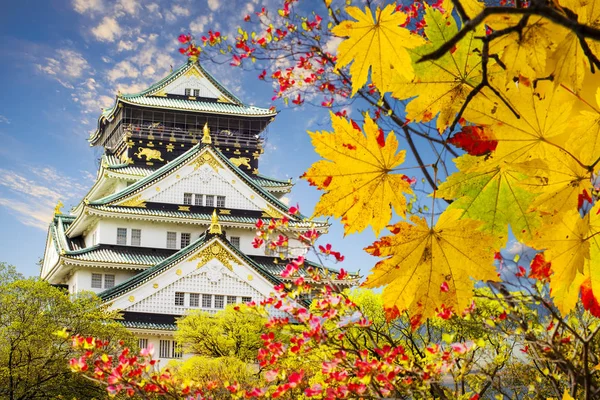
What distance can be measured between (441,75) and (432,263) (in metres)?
0.26

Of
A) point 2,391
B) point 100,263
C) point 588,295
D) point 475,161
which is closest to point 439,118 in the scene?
point 475,161

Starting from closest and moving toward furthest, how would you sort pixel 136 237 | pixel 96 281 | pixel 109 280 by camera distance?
1. pixel 96 281
2. pixel 109 280
3. pixel 136 237

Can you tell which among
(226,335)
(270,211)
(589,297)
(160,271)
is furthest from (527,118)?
(270,211)

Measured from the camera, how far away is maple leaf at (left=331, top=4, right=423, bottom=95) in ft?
2.65

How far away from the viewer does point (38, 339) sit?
1198 cm

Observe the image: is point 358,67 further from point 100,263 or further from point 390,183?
point 100,263

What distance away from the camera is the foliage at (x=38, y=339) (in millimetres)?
11477

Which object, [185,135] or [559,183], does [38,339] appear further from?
[185,135]

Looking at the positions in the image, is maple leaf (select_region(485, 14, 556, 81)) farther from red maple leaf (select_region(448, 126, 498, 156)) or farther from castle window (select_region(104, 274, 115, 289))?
castle window (select_region(104, 274, 115, 289))

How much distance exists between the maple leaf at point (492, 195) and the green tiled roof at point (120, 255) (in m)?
20.5

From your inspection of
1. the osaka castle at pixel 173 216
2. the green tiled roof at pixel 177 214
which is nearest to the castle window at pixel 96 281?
the osaka castle at pixel 173 216

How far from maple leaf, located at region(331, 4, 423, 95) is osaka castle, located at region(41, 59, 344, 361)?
1427 cm

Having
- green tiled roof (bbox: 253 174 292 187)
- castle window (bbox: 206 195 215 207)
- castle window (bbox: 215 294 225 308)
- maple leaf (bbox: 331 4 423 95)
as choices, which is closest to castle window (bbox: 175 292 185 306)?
castle window (bbox: 215 294 225 308)

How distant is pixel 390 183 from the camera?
33.4 inches
